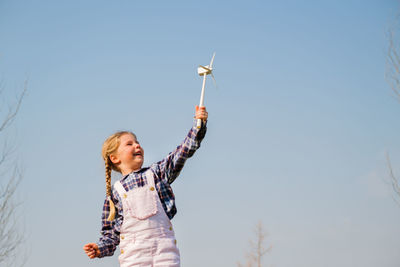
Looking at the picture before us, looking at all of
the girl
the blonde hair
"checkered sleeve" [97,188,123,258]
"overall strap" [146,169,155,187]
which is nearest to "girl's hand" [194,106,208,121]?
the girl

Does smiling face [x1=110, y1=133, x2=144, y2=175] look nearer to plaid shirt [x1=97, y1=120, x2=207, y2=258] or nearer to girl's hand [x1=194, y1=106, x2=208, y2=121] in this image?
plaid shirt [x1=97, y1=120, x2=207, y2=258]

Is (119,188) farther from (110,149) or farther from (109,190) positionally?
(110,149)

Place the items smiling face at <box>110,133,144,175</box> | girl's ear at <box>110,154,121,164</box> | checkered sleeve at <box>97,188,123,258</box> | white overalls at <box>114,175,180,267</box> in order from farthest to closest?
girl's ear at <box>110,154,121,164</box>, smiling face at <box>110,133,144,175</box>, checkered sleeve at <box>97,188,123,258</box>, white overalls at <box>114,175,180,267</box>

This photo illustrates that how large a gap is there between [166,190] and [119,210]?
0.37m

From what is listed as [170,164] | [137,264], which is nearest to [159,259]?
[137,264]

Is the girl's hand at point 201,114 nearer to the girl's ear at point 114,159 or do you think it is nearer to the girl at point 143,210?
the girl at point 143,210

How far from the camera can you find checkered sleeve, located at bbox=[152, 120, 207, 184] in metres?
3.22

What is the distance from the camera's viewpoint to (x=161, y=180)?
3.35 metres

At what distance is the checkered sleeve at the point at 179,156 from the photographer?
10.6ft

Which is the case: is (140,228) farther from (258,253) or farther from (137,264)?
(258,253)

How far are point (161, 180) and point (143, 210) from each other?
26cm

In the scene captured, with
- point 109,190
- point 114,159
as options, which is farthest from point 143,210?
point 114,159

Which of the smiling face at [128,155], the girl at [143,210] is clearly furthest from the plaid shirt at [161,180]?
the smiling face at [128,155]

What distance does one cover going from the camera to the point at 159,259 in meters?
3.10
